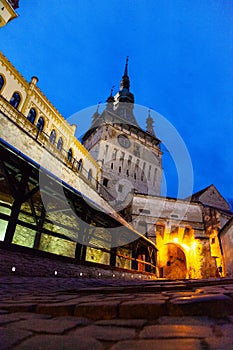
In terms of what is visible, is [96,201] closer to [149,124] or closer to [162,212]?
[162,212]

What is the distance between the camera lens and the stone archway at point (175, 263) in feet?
80.5

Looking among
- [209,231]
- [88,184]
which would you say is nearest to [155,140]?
[209,231]

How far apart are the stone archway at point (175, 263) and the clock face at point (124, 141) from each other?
19531 millimetres

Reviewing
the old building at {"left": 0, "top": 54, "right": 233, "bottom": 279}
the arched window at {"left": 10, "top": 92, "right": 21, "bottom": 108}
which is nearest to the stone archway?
the old building at {"left": 0, "top": 54, "right": 233, "bottom": 279}

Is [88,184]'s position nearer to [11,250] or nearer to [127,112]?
[11,250]

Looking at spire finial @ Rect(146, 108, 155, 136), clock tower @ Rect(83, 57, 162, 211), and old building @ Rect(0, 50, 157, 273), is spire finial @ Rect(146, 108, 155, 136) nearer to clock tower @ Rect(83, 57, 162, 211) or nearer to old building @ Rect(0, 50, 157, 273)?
clock tower @ Rect(83, 57, 162, 211)

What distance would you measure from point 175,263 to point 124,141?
866 inches

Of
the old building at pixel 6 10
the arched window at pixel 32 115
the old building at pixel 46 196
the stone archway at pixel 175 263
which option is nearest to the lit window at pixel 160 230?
the stone archway at pixel 175 263

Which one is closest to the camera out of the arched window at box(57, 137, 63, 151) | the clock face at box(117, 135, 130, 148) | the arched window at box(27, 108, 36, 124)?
the arched window at box(27, 108, 36, 124)

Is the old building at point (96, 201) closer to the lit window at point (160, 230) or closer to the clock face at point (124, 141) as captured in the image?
the lit window at point (160, 230)

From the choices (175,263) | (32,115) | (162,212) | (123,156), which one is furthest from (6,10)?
(175,263)

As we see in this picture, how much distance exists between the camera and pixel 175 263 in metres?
25.2

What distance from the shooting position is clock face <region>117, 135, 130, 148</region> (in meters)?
38.6

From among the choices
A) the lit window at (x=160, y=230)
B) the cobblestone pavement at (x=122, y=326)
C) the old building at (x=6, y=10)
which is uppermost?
the old building at (x=6, y=10)
